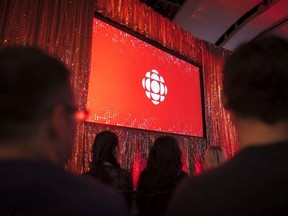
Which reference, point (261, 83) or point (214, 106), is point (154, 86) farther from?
point (261, 83)

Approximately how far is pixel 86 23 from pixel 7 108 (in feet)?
11.2

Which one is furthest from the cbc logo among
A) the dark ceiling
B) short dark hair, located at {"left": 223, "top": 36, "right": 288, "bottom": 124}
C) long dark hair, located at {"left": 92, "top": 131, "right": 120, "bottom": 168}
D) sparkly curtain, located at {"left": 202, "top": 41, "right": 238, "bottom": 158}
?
short dark hair, located at {"left": 223, "top": 36, "right": 288, "bottom": 124}

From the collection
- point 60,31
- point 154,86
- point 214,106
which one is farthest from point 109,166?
point 214,106

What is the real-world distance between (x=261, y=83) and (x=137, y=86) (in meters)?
3.59

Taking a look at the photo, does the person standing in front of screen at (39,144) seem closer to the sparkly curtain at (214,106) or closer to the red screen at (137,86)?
the red screen at (137,86)

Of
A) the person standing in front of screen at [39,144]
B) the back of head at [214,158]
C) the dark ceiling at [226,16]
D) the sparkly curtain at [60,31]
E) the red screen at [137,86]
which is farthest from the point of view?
the dark ceiling at [226,16]

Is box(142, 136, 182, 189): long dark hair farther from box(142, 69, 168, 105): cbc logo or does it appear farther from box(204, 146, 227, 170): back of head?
box(142, 69, 168, 105): cbc logo

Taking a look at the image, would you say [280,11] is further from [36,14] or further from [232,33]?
→ [36,14]

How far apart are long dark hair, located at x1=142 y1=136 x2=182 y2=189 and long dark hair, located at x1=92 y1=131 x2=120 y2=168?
0.36m

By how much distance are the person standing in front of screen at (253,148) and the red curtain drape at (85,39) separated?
282cm

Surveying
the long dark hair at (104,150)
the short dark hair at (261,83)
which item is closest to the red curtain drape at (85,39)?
the long dark hair at (104,150)

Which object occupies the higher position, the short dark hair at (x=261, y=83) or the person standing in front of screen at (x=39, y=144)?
the short dark hair at (x=261, y=83)

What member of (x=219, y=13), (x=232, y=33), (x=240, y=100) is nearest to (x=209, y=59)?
(x=219, y=13)

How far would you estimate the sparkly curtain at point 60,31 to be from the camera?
3.07m
